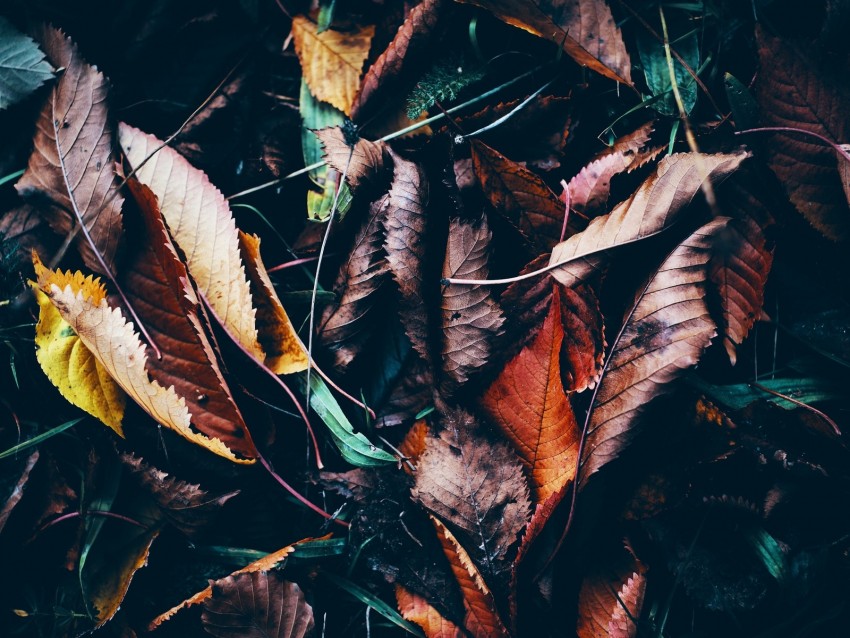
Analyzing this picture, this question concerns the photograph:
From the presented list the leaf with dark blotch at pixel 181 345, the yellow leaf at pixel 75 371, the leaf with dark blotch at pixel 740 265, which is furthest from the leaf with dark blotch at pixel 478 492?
the yellow leaf at pixel 75 371

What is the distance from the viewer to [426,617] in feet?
3.56

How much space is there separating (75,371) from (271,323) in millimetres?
413

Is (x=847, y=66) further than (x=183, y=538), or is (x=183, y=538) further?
(x=183, y=538)

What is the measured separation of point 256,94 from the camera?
129 cm

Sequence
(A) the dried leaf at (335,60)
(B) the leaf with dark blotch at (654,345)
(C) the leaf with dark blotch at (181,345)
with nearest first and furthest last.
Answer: (B) the leaf with dark blotch at (654,345) → (C) the leaf with dark blotch at (181,345) → (A) the dried leaf at (335,60)

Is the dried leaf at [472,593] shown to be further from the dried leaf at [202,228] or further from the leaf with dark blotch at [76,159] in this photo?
the leaf with dark blotch at [76,159]

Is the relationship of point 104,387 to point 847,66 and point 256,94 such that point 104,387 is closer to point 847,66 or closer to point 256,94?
point 256,94

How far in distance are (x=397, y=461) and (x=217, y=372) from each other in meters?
0.41

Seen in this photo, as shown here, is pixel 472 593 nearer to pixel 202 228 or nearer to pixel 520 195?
pixel 520 195

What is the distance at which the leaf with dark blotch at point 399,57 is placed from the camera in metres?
1.13

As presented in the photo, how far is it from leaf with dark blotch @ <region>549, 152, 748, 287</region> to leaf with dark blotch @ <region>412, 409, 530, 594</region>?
368mm

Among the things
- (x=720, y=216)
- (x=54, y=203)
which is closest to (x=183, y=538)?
(x=54, y=203)

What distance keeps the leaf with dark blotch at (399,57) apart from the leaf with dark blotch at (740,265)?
689 mm

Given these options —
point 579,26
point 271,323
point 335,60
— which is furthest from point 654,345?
point 335,60
